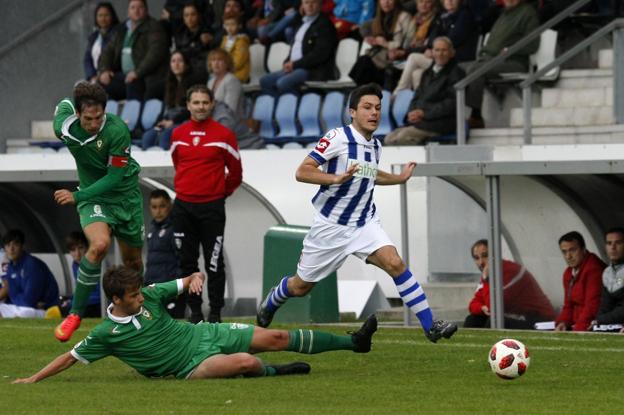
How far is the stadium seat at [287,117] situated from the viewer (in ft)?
63.8

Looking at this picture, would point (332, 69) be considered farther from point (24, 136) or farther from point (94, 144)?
point (94, 144)

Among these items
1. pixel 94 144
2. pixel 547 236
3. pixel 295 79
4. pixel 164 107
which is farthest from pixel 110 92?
pixel 94 144

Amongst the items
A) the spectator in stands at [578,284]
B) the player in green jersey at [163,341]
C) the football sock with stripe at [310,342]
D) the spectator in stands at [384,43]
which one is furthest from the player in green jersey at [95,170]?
the spectator in stands at [384,43]

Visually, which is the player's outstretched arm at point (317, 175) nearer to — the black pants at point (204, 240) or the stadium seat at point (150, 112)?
the black pants at point (204, 240)

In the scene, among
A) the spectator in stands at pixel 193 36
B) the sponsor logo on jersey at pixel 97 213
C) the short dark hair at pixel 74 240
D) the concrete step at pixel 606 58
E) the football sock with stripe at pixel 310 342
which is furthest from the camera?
the spectator in stands at pixel 193 36

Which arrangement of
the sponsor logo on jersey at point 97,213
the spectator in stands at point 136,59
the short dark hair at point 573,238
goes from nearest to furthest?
the sponsor logo on jersey at point 97,213
the short dark hair at point 573,238
the spectator in stands at point 136,59

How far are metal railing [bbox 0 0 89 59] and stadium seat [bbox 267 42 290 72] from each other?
3.46 m

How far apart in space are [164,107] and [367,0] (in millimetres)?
3038

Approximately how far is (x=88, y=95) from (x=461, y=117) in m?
6.59

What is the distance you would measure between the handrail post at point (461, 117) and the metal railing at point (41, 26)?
7730mm

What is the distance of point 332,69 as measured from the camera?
19672mm

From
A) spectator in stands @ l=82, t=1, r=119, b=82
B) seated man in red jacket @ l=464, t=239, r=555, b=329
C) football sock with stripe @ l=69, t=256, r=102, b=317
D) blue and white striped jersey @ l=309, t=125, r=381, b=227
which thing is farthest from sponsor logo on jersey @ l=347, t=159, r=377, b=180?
spectator in stands @ l=82, t=1, r=119, b=82

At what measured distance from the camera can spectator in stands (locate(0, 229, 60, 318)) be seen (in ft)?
57.5

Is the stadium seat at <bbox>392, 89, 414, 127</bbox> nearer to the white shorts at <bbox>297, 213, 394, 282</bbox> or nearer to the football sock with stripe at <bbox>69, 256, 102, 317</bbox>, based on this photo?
the white shorts at <bbox>297, 213, 394, 282</bbox>
